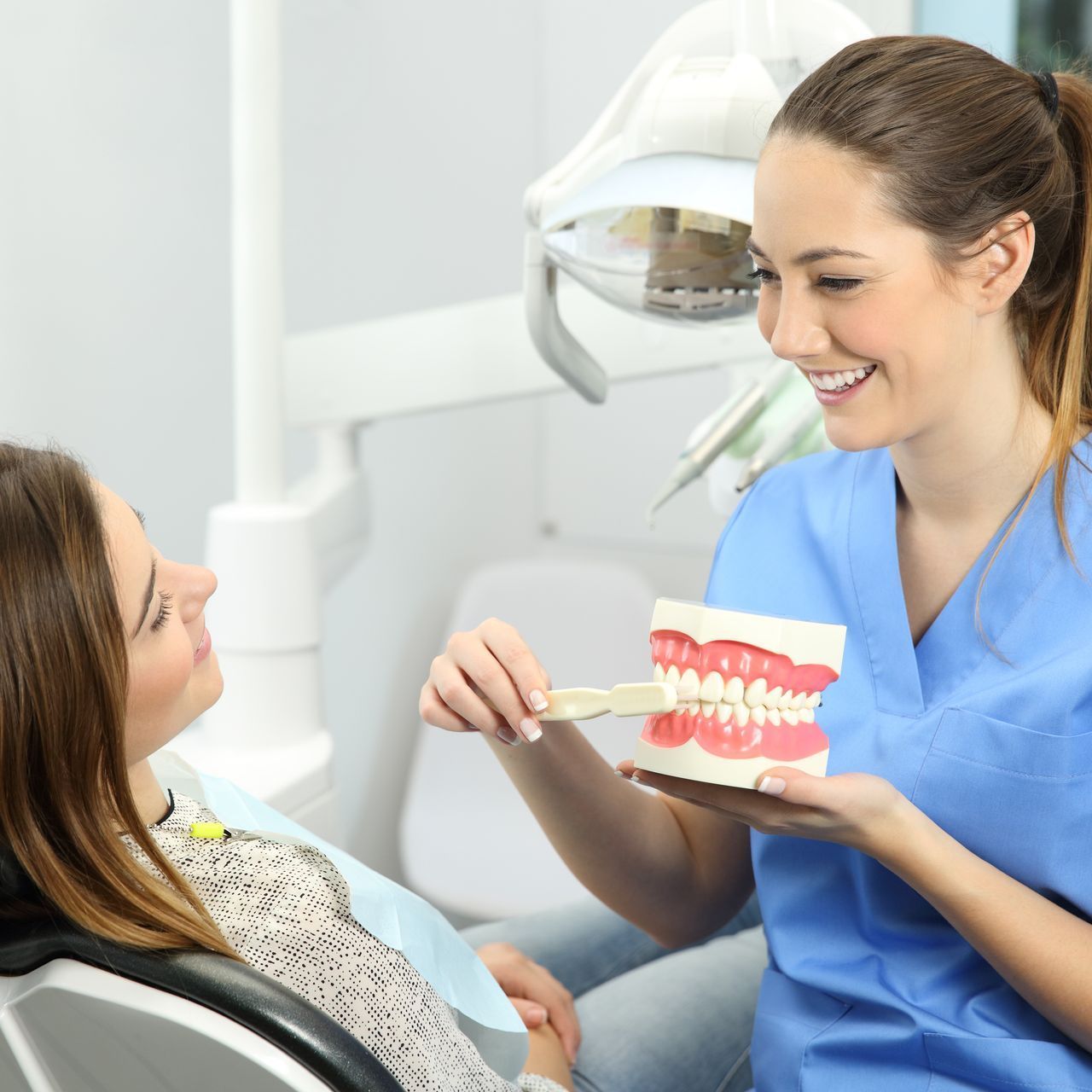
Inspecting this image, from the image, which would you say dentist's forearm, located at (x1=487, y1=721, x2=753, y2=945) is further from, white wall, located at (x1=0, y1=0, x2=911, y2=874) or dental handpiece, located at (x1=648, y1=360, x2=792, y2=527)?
white wall, located at (x1=0, y1=0, x2=911, y2=874)

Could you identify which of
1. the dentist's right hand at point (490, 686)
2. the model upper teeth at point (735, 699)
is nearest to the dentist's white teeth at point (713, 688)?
the model upper teeth at point (735, 699)

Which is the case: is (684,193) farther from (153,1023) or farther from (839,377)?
(153,1023)

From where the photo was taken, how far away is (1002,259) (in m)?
0.92

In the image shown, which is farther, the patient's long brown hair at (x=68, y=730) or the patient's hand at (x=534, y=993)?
the patient's hand at (x=534, y=993)

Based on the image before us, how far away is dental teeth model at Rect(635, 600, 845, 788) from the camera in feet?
2.60

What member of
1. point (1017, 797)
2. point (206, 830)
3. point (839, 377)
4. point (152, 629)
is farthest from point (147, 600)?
point (1017, 797)

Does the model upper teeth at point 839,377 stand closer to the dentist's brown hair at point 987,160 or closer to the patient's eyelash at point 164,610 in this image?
the dentist's brown hair at point 987,160

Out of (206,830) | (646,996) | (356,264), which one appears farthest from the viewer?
(356,264)

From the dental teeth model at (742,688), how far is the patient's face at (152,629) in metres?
0.30

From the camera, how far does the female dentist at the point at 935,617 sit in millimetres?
871

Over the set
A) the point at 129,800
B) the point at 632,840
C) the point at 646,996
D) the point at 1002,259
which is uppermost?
the point at 1002,259

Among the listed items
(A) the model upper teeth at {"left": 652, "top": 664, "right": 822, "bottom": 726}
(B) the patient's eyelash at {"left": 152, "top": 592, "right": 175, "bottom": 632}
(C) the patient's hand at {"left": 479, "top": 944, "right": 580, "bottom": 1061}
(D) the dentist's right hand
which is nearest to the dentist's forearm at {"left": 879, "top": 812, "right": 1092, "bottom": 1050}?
(A) the model upper teeth at {"left": 652, "top": 664, "right": 822, "bottom": 726}

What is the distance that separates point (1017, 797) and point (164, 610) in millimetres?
602

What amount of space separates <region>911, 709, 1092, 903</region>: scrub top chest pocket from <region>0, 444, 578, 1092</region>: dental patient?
1.25 feet
